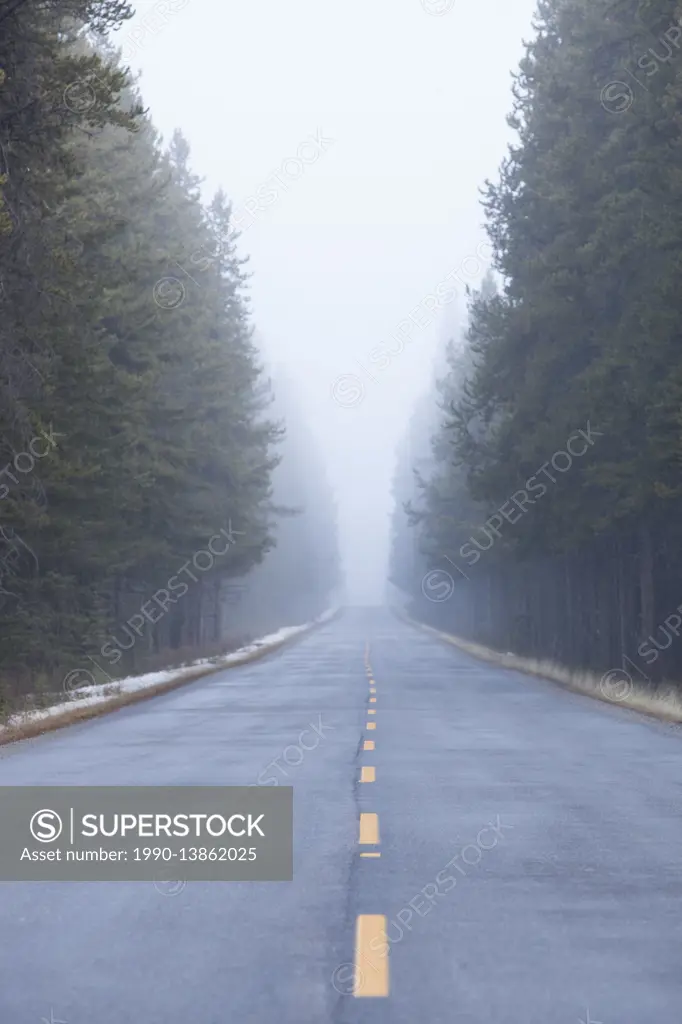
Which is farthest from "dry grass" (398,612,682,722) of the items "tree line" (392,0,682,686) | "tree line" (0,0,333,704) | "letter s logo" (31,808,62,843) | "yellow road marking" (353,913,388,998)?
"yellow road marking" (353,913,388,998)

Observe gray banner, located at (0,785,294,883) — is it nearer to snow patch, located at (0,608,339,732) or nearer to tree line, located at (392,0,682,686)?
snow patch, located at (0,608,339,732)

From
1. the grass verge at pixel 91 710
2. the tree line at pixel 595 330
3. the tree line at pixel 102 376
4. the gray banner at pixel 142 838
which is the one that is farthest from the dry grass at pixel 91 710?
the tree line at pixel 595 330

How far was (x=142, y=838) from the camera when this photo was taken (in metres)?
9.94

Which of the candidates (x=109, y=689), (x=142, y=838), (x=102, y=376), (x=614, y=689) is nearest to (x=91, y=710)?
(x=109, y=689)

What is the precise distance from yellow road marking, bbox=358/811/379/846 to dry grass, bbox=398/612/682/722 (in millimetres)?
11004

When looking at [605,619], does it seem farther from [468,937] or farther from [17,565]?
[468,937]

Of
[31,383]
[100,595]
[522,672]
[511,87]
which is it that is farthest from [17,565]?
[511,87]

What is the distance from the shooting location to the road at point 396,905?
6.09 m

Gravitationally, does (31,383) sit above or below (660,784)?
above

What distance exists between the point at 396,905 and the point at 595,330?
78.9 feet

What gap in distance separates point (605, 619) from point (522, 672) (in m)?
4.66

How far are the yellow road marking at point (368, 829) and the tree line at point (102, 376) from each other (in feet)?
30.8

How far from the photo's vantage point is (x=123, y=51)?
37.1 m

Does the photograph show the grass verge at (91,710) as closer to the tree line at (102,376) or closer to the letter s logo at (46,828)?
the tree line at (102,376)
